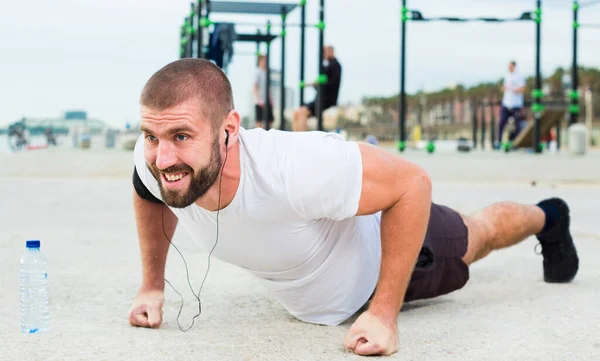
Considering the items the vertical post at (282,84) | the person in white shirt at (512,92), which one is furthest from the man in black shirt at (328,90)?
the person in white shirt at (512,92)

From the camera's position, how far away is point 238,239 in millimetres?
2406

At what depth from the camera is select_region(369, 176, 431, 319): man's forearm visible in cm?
241

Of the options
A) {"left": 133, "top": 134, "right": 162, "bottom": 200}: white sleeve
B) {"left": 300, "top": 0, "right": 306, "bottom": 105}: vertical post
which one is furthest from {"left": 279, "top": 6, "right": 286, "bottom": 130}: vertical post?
{"left": 133, "top": 134, "right": 162, "bottom": 200}: white sleeve

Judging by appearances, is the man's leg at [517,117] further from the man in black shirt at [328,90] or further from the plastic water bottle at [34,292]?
the plastic water bottle at [34,292]

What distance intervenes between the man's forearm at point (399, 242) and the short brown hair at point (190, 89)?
0.60 meters

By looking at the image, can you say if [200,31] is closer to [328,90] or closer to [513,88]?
[328,90]

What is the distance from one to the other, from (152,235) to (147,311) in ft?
0.86

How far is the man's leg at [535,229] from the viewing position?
327 centimetres

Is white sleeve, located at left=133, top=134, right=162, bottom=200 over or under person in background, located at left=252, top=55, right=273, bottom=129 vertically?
under

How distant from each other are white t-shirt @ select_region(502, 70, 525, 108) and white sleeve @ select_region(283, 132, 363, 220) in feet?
35.7

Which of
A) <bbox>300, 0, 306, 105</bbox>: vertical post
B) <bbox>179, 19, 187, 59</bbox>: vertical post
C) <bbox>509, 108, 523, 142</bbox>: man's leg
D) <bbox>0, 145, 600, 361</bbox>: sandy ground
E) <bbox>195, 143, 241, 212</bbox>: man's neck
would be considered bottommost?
<bbox>0, 145, 600, 361</bbox>: sandy ground

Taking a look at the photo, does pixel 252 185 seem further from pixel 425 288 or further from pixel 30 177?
pixel 30 177

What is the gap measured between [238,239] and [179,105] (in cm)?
47

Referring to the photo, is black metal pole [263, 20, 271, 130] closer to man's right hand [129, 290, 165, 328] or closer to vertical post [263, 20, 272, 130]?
vertical post [263, 20, 272, 130]
